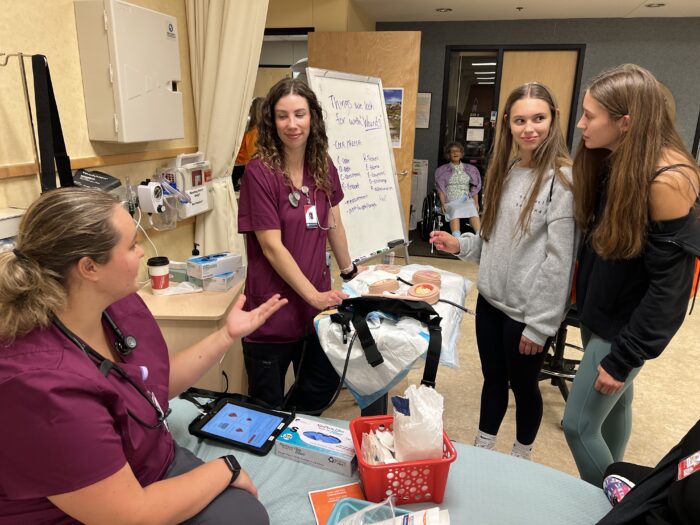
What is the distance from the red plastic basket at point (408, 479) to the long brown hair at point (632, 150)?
0.69 metres

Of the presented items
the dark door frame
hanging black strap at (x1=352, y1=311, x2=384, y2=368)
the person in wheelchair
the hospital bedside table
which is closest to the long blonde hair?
hanging black strap at (x1=352, y1=311, x2=384, y2=368)

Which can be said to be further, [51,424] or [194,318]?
[194,318]

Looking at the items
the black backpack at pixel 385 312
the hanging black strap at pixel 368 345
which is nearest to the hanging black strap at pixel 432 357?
the black backpack at pixel 385 312

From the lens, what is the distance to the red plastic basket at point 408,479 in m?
1.03

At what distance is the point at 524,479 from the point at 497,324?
0.64 m

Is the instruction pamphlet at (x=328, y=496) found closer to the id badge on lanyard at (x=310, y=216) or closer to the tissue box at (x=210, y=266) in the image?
the id badge on lanyard at (x=310, y=216)

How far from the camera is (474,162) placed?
6004 mm

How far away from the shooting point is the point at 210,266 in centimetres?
207

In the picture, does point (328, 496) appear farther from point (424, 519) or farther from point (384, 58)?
point (384, 58)

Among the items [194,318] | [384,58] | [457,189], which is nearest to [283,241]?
[194,318]

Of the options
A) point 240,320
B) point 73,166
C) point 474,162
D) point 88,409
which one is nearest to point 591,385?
point 240,320

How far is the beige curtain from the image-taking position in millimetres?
2334

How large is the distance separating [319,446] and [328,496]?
0.13 m

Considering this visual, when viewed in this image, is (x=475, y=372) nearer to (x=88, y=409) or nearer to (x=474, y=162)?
(x=88, y=409)
